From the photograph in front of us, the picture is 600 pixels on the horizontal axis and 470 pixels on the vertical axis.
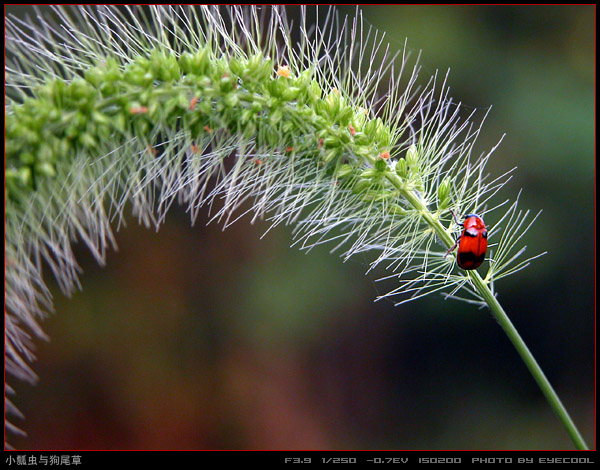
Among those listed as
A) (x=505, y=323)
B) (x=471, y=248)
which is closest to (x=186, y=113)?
(x=471, y=248)

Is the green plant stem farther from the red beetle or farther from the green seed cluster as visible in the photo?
the green seed cluster

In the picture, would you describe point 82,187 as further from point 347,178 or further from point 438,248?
point 438,248

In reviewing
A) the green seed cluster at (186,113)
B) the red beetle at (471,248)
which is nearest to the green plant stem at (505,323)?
the red beetle at (471,248)

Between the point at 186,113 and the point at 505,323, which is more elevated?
the point at 186,113

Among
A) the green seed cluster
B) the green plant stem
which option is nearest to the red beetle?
the green plant stem

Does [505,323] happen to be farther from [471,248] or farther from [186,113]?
[186,113]

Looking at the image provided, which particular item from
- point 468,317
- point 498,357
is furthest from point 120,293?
point 498,357
